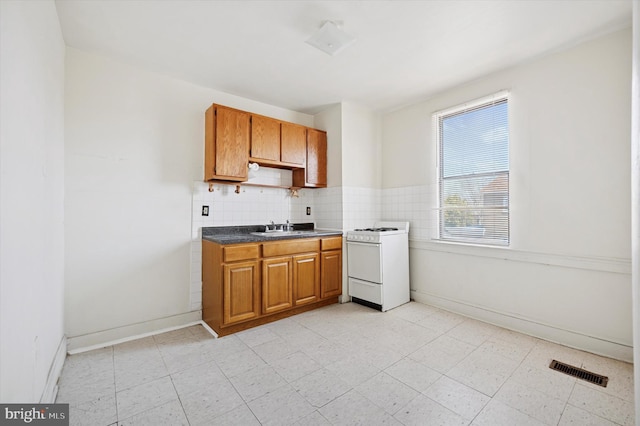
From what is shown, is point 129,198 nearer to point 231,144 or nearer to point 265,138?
point 231,144

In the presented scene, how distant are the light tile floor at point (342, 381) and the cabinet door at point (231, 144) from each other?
5.50 ft

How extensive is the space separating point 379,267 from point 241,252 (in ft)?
5.26

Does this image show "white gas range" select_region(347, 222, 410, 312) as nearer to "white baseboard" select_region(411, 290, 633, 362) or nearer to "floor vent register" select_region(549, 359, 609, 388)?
"white baseboard" select_region(411, 290, 633, 362)

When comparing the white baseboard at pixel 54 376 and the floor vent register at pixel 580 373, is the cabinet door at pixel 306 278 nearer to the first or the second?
the white baseboard at pixel 54 376

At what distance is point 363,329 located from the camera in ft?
9.20

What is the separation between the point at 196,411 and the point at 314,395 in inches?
28.2

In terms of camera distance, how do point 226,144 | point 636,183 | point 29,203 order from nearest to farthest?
point 636,183
point 29,203
point 226,144

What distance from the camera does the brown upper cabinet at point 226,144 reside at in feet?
9.65

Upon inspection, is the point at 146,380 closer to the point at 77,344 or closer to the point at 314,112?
the point at 77,344

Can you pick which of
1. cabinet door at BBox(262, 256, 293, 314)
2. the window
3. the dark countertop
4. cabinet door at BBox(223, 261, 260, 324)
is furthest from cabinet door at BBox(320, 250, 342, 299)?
the window

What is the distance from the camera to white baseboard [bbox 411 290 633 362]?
7.25ft

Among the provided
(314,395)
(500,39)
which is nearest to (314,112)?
(500,39)

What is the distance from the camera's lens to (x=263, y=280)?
9.46 ft

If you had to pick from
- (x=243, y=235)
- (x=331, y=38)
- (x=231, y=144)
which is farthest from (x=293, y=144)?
(x=331, y=38)
